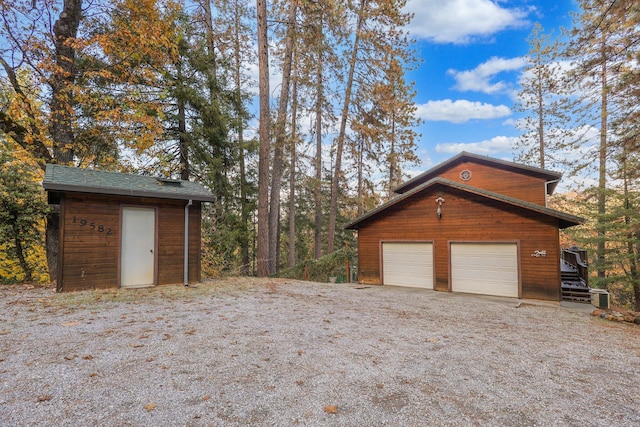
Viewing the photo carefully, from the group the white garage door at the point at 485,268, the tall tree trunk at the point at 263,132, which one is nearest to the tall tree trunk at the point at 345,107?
the tall tree trunk at the point at 263,132

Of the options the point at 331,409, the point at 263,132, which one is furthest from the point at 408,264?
the point at 331,409

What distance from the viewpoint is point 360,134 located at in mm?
15062

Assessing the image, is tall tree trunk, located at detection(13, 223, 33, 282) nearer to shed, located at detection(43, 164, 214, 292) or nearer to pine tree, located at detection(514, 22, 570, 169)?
shed, located at detection(43, 164, 214, 292)

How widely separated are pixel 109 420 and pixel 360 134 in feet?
47.5

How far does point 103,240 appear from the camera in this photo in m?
7.12

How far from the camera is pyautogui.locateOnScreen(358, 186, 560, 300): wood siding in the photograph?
787 centimetres

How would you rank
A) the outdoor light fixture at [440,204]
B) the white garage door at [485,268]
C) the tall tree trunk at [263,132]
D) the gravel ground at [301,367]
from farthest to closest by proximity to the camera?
the tall tree trunk at [263,132] → the outdoor light fixture at [440,204] → the white garage door at [485,268] → the gravel ground at [301,367]

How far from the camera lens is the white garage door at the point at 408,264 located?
973 centimetres

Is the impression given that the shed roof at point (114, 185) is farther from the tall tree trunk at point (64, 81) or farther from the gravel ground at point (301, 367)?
the gravel ground at point (301, 367)

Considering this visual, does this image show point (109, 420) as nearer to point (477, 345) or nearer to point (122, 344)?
point (122, 344)

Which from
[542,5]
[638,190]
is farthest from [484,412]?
[542,5]

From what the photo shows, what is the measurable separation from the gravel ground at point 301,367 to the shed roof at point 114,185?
7.83ft

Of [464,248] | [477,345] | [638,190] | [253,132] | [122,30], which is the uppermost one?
[122,30]

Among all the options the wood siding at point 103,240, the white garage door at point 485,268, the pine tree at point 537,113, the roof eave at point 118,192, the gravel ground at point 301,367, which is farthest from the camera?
the pine tree at point 537,113
